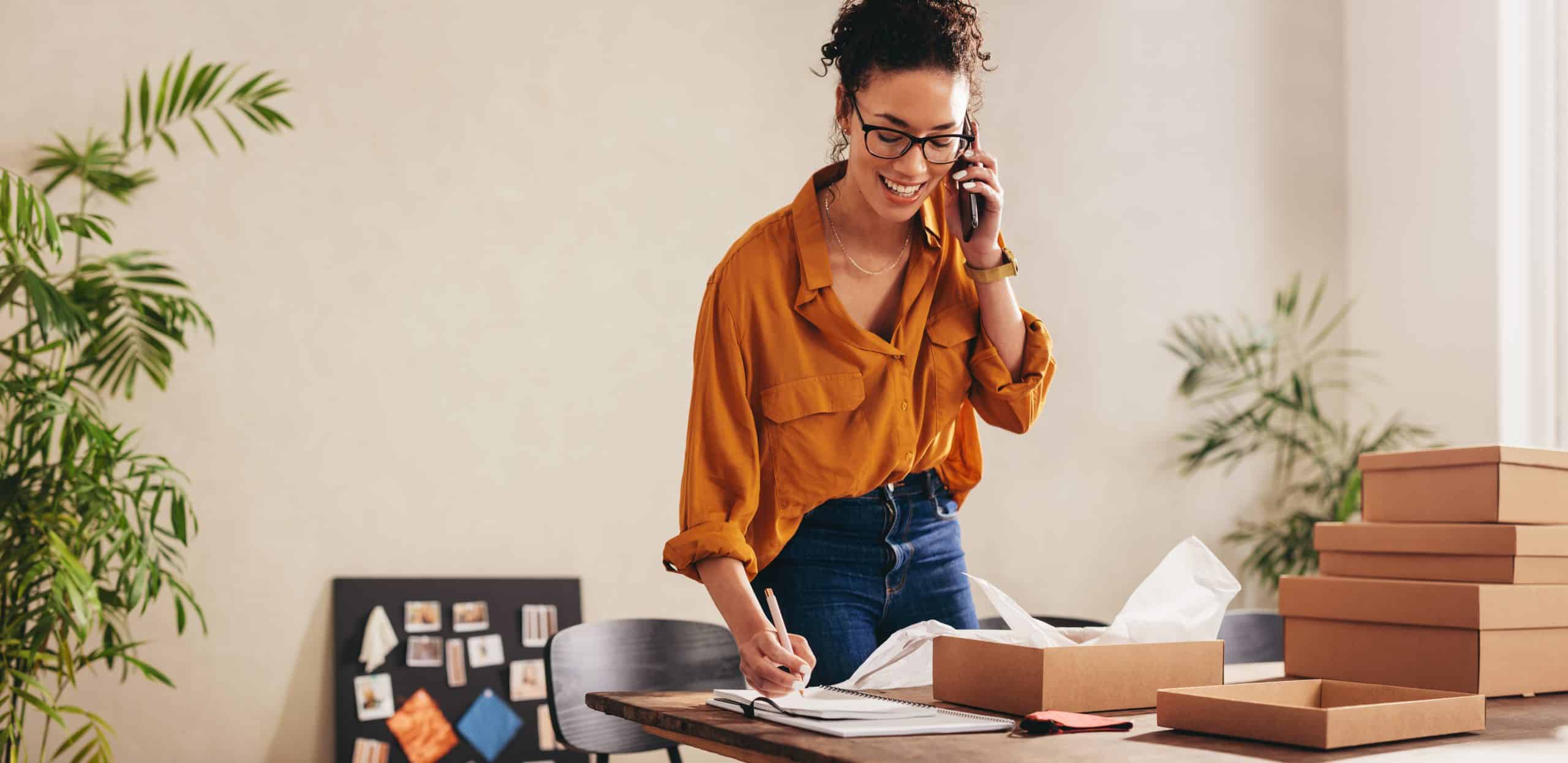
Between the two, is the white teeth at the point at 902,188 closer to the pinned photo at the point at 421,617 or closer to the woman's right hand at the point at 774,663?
the woman's right hand at the point at 774,663

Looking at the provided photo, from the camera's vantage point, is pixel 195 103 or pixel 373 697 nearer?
pixel 195 103

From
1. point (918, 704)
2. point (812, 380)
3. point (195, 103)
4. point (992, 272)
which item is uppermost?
point (195, 103)

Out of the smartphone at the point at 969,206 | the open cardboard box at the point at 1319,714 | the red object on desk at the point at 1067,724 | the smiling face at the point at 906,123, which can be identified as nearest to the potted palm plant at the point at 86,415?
the smiling face at the point at 906,123

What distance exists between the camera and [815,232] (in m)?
1.70

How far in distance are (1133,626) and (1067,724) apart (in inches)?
11.9

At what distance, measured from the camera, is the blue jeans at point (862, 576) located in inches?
64.1

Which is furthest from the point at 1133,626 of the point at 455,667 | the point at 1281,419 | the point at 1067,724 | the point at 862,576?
the point at 1281,419

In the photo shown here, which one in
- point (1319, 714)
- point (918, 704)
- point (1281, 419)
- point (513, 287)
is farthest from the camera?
point (1281, 419)

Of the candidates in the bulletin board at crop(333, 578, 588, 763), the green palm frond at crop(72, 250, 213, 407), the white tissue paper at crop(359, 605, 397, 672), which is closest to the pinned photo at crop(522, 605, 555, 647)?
the bulletin board at crop(333, 578, 588, 763)

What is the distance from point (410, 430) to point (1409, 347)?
3535 millimetres

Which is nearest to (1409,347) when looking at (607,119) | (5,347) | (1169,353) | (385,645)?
(1169,353)

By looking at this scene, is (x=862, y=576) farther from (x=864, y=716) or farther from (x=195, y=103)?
(x=195, y=103)

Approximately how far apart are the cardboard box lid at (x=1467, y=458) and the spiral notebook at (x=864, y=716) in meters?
0.79

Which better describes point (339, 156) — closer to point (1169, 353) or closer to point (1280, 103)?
point (1169, 353)
